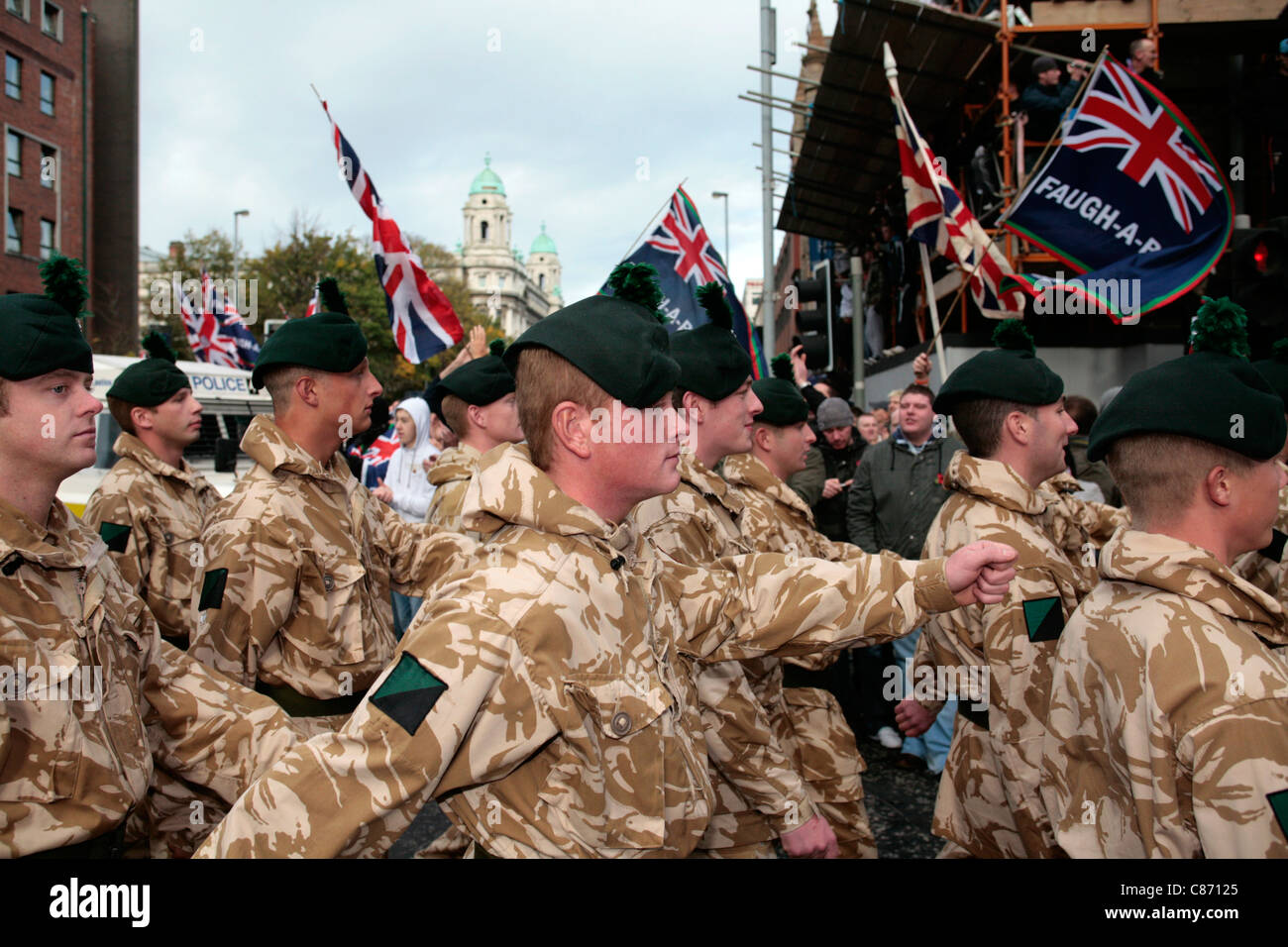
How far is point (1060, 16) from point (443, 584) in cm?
1349

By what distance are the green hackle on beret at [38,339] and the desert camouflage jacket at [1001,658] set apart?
9.42 feet

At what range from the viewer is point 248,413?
51.3 feet

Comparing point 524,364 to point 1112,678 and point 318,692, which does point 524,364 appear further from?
point 318,692

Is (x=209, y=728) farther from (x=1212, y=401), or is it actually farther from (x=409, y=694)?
(x=1212, y=401)

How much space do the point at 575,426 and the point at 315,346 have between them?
202cm

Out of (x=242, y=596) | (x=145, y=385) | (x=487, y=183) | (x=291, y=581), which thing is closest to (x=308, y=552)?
(x=291, y=581)

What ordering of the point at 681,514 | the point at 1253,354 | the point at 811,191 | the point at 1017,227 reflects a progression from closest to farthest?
the point at 681,514, the point at 1253,354, the point at 1017,227, the point at 811,191

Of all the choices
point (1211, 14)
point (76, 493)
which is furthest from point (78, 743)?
point (1211, 14)

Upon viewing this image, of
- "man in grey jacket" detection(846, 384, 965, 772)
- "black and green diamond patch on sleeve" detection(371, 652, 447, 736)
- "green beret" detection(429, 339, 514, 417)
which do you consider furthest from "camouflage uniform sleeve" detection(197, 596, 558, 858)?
"man in grey jacket" detection(846, 384, 965, 772)

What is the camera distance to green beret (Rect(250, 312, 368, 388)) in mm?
3645

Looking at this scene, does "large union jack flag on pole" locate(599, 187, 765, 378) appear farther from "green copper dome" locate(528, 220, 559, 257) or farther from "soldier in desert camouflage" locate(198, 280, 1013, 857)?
"green copper dome" locate(528, 220, 559, 257)

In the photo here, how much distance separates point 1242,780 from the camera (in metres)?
1.79

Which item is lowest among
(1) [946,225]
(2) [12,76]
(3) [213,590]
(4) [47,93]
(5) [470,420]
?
(3) [213,590]

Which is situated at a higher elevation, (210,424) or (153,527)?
(210,424)
